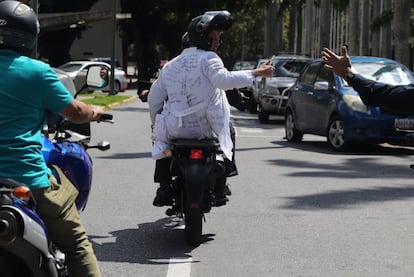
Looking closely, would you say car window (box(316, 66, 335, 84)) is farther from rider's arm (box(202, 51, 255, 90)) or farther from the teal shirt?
the teal shirt

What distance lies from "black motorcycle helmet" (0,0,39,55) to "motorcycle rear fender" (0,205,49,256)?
35.9 inches

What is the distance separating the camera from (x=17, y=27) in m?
4.28

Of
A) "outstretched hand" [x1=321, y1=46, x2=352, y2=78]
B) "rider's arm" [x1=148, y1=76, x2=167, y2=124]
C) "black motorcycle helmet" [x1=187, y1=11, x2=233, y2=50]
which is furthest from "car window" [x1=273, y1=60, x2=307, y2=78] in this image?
"outstretched hand" [x1=321, y1=46, x2=352, y2=78]

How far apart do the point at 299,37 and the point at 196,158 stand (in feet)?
202

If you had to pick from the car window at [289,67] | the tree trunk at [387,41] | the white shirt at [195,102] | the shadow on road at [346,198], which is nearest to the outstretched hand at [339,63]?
the white shirt at [195,102]

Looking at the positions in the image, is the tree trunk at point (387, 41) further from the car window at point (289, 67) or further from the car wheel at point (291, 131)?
the car wheel at point (291, 131)

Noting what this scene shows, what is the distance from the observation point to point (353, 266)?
6770mm

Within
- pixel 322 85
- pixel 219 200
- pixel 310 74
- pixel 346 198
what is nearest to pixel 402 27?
pixel 310 74

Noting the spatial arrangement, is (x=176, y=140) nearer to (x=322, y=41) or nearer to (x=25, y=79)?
(x=25, y=79)

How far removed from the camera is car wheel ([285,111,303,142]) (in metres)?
17.7

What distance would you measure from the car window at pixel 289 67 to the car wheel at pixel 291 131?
694 centimetres

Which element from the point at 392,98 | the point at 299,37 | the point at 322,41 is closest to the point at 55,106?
the point at 392,98

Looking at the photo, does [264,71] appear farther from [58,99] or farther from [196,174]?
[58,99]

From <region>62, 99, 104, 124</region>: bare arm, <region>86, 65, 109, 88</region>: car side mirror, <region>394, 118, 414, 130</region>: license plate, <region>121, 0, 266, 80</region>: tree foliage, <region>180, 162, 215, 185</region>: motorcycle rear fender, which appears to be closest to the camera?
<region>62, 99, 104, 124</region>: bare arm
